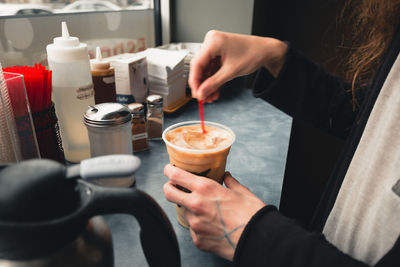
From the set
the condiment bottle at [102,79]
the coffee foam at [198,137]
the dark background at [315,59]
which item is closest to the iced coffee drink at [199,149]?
the coffee foam at [198,137]

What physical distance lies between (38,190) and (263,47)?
733 millimetres

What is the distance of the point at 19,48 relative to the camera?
43.8 inches

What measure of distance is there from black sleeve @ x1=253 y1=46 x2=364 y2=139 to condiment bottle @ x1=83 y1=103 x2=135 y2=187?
1.46 feet

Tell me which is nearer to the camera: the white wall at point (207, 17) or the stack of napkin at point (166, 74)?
the stack of napkin at point (166, 74)

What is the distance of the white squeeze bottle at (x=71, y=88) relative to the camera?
0.86 meters

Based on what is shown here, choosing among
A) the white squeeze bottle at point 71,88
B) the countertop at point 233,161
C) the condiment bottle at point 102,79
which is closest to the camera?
the countertop at point 233,161

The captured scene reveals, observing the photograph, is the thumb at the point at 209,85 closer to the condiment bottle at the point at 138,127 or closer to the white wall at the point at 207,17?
the condiment bottle at the point at 138,127

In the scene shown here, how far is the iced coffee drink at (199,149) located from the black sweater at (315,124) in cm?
17

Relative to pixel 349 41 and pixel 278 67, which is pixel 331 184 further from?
pixel 349 41

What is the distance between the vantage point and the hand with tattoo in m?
0.61

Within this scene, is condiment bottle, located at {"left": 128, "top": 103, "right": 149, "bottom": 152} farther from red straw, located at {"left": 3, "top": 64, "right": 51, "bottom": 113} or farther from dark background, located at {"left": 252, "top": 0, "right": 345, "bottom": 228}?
dark background, located at {"left": 252, "top": 0, "right": 345, "bottom": 228}

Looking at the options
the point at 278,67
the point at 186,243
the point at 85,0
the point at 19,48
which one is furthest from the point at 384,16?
the point at 85,0

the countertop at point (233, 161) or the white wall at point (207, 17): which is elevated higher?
the white wall at point (207, 17)

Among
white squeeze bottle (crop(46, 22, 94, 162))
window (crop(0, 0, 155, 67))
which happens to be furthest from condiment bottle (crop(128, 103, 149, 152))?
window (crop(0, 0, 155, 67))
